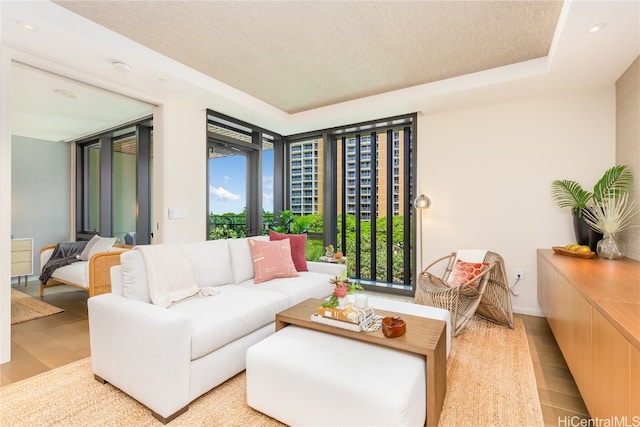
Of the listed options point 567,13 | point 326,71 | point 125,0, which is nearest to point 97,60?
point 125,0

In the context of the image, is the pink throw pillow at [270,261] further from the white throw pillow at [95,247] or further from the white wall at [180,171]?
the white throw pillow at [95,247]

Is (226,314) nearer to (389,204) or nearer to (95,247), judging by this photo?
(389,204)

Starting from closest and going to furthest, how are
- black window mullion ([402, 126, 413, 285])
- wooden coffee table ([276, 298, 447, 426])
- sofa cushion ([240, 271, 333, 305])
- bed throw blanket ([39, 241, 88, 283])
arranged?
wooden coffee table ([276, 298, 447, 426]), sofa cushion ([240, 271, 333, 305]), bed throw blanket ([39, 241, 88, 283]), black window mullion ([402, 126, 413, 285])

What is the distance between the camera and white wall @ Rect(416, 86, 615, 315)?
3.14m

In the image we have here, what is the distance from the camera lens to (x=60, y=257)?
171 inches

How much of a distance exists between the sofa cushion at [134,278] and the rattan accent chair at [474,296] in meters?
2.42

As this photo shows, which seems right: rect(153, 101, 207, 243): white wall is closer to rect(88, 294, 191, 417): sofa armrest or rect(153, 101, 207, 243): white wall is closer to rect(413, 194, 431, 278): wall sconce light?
rect(88, 294, 191, 417): sofa armrest

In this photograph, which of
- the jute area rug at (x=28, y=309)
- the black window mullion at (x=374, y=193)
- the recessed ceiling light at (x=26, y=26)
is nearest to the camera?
the recessed ceiling light at (x=26, y=26)

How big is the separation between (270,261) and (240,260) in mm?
295

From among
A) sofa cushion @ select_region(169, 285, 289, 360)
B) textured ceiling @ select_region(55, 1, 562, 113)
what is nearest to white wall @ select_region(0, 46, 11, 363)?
textured ceiling @ select_region(55, 1, 562, 113)

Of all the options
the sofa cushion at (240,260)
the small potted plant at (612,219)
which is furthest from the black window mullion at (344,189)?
the small potted plant at (612,219)

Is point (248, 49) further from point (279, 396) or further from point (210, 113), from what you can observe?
point (279, 396)

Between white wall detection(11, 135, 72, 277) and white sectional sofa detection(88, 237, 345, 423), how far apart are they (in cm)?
475

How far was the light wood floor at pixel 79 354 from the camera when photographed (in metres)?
1.82
